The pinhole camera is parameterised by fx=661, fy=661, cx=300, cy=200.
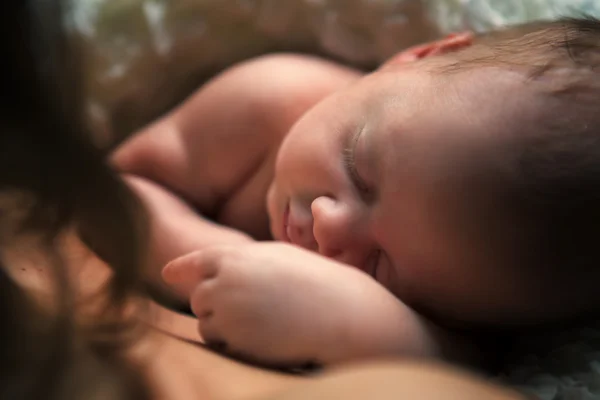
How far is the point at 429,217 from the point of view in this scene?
2.08 feet

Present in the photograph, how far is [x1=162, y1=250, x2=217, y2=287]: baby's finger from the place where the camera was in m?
0.56

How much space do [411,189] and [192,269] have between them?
0.23 m

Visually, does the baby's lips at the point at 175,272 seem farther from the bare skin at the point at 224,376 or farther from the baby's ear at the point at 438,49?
the baby's ear at the point at 438,49

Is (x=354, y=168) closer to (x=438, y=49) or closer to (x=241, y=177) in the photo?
(x=438, y=49)

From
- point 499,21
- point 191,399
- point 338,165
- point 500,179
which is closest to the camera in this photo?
point 191,399

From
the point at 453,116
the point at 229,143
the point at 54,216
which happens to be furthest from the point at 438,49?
the point at 54,216

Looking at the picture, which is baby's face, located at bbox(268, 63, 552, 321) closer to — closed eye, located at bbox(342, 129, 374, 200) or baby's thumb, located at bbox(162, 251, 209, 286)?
closed eye, located at bbox(342, 129, 374, 200)

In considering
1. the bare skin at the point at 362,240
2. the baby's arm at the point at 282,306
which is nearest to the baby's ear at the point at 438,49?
the bare skin at the point at 362,240

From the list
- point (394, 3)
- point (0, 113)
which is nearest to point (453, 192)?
point (0, 113)

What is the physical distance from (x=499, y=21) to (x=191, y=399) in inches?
33.3

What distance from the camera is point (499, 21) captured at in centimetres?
106

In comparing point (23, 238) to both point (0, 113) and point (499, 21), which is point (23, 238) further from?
point (499, 21)

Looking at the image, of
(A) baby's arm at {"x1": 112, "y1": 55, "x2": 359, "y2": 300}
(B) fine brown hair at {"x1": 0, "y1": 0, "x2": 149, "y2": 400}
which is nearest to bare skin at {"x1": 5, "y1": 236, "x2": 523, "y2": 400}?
(B) fine brown hair at {"x1": 0, "y1": 0, "x2": 149, "y2": 400}

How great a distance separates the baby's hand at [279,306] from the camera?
21.1 inches
